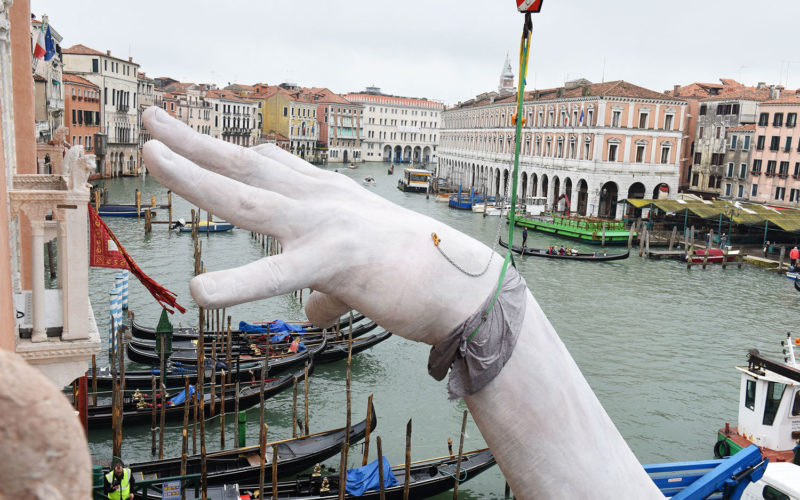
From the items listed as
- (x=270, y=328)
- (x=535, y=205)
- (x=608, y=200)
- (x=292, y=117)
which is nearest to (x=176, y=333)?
(x=270, y=328)

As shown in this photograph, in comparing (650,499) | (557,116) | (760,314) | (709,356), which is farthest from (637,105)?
(650,499)

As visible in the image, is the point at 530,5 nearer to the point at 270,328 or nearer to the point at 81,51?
the point at 270,328

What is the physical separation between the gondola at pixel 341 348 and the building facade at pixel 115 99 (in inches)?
1267

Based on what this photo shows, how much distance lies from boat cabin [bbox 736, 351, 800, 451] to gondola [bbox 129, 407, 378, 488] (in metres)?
4.58

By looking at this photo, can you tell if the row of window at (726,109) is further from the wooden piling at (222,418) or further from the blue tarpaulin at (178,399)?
the blue tarpaulin at (178,399)

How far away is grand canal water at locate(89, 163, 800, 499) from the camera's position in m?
9.48

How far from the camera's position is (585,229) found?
27.2m

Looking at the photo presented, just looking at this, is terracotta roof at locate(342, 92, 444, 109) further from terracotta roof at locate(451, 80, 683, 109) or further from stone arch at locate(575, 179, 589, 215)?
stone arch at locate(575, 179, 589, 215)

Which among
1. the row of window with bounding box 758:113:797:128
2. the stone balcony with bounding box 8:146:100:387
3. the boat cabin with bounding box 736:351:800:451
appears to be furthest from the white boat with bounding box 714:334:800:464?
the row of window with bounding box 758:113:797:128

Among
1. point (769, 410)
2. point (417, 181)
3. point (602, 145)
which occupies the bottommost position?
point (769, 410)

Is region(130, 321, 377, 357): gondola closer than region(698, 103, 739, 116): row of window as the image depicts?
Yes

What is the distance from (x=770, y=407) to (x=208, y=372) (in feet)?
→ 25.7

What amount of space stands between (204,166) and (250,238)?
24497 millimetres

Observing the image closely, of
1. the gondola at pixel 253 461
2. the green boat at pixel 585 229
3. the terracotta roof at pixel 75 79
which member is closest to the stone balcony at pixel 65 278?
the gondola at pixel 253 461
